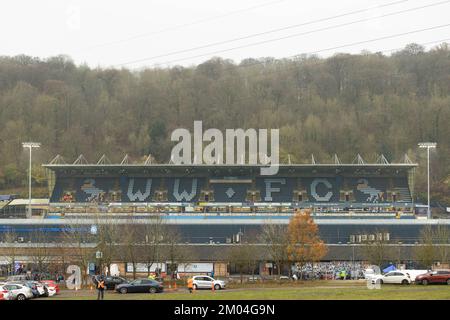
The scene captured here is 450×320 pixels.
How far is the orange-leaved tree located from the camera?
54.4 metres

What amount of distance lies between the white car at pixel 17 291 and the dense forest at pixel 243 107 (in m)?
72.2

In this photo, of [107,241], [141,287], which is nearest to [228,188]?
[107,241]

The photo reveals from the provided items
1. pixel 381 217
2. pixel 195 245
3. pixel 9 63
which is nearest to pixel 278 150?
pixel 381 217

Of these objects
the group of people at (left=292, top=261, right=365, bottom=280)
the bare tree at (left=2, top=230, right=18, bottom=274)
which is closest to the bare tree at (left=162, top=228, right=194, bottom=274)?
the group of people at (left=292, top=261, right=365, bottom=280)

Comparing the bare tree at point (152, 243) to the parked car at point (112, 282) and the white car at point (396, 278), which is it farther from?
the white car at point (396, 278)

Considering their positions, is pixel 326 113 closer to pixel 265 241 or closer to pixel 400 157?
pixel 400 157

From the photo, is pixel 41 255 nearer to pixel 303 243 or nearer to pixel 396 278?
pixel 303 243

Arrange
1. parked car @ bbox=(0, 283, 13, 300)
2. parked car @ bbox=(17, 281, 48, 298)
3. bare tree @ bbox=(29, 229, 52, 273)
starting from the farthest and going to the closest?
bare tree @ bbox=(29, 229, 52, 273)
parked car @ bbox=(17, 281, 48, 298)
parked car @ bbox=(0, 283, 13, 300)

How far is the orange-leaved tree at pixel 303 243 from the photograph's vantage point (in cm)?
5441

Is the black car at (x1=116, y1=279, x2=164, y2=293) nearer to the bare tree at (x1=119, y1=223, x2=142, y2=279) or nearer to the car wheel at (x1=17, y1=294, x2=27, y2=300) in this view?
the car wheel at (x1=17, y1=294, x2=27, y2=300)

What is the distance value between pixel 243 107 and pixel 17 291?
93831 millimetres

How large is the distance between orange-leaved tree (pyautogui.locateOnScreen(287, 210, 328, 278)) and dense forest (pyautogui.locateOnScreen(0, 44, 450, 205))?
53010mm

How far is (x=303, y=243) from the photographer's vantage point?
2163 inches

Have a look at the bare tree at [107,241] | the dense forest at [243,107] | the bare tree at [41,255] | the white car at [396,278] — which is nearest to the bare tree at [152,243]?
the bare tree at [107,241]
